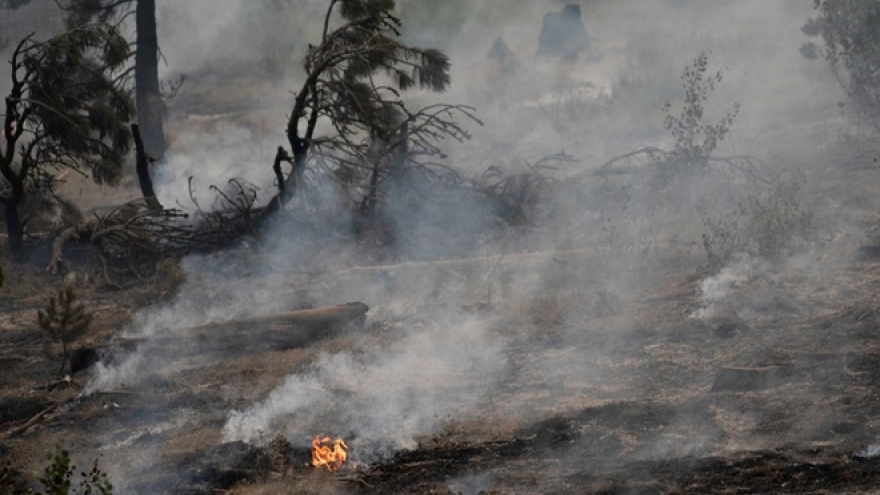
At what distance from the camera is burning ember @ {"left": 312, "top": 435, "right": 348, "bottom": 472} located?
739cm

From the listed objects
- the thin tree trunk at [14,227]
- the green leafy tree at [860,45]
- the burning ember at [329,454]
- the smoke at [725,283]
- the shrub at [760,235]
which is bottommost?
the burning ember at [329,454]

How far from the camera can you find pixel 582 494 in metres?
6.67

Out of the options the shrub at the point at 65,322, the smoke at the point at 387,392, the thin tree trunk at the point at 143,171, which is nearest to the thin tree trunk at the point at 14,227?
the thin tree trunk at the point at 143,171

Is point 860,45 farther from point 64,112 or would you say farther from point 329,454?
point 64,112

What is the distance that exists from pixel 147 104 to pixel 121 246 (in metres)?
5.55

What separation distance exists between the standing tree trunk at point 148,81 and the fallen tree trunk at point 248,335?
7.61 metres

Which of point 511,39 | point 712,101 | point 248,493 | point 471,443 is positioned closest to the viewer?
point 248,493

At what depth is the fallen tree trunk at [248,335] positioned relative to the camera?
9789 mm

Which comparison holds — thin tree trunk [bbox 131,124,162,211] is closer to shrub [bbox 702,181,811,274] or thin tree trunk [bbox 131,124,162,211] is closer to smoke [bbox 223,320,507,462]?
smoke [bbox 223,320,507,462]

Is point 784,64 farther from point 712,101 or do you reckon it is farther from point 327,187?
point 327,187

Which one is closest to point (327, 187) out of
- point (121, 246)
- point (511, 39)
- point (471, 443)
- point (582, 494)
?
point (121, 246)

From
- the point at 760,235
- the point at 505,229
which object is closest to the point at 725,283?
the point at 760,235

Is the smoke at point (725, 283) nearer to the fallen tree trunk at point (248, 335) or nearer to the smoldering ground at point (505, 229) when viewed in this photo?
the smoldering ground at point (505, 229)

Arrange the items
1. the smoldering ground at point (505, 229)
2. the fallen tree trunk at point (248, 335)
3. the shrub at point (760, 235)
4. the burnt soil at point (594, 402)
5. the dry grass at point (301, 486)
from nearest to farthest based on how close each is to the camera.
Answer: the burnt soil at point (594, 402), the dry grass at point (301, 486), the smoldering ground at point (505, 229), the fallen tree trunk at point (248, 335), the shrub at point (760, 235)
